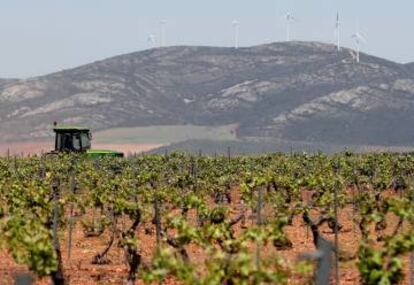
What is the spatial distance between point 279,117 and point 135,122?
1202 inches

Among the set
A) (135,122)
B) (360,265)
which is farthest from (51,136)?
(360,265)

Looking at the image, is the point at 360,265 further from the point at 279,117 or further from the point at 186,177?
the point at 279,117

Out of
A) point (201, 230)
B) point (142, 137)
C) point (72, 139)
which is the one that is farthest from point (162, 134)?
point (201, 230)

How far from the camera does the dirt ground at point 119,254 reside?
65.8 ft

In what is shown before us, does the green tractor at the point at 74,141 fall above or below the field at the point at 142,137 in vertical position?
below

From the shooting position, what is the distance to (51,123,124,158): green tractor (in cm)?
5231

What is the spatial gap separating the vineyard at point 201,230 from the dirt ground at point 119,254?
4 cm

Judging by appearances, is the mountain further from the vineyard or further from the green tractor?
the vineyard

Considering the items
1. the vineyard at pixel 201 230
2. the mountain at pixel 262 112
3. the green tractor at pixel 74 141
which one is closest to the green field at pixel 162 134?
the mountain at pixel 262 112

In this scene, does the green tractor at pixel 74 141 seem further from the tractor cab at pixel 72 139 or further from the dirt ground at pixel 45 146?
the dirt ground at pixel 45 146

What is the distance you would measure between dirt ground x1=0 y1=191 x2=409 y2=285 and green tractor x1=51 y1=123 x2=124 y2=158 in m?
20.7

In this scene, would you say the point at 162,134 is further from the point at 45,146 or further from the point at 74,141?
the point at 74,141

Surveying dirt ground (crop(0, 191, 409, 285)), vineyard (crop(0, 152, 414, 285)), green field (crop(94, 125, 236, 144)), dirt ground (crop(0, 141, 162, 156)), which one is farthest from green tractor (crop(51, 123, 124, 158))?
green field (crop(94, 125, 236, 144))

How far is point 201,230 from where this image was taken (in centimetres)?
1416
